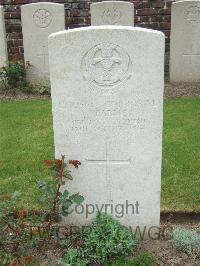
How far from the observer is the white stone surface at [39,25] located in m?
8.61

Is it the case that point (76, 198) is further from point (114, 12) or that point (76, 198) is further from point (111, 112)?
point (114, 12)

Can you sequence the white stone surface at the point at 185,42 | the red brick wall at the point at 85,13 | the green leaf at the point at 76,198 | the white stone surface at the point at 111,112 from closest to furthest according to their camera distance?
the white stone surface at the point at 111,112
the green leaf at the point at 76,198
the white stone surface at the point at 185,42
the red brick wall at the point at 85,13

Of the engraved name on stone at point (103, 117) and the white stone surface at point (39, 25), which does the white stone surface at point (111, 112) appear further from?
the white stone surface at point (39, 25)

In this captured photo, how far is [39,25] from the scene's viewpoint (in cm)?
868

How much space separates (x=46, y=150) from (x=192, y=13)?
479cm

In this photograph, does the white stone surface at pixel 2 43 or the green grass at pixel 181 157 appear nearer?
the green grass at pixel 181 157

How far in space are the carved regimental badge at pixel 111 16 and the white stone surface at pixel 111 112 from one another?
571cm

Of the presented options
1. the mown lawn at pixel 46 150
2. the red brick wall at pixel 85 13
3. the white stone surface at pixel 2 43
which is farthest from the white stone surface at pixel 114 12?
the mown lawn at pixel 46 150

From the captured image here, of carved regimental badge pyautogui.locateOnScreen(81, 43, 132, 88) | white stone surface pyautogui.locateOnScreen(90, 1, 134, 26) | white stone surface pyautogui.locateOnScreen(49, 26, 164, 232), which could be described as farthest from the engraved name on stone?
white stone surface pyautogui.locateOnScreen(90, 1, 134, 26)

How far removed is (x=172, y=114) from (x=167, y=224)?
3.30 metres

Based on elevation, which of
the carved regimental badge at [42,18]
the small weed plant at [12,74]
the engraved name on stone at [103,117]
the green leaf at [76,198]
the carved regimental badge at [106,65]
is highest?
the carved regimental badge at [42,18]

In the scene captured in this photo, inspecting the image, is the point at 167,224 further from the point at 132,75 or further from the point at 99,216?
the point at 132,75

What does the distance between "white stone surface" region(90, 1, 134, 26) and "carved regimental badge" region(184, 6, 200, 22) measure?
1.09 m

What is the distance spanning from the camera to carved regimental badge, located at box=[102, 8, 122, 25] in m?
8.64
